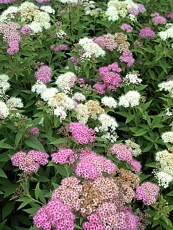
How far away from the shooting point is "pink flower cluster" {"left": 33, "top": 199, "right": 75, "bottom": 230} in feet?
11.2

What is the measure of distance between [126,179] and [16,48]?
8.28 feet

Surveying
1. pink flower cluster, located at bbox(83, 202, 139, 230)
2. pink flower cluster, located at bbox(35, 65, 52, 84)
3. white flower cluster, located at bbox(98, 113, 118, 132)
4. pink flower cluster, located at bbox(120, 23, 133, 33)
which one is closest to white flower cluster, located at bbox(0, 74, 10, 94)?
pink flower cluster, located at bbox(35, 65, 52, 84)

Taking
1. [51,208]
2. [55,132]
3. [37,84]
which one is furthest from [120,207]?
[37,84]

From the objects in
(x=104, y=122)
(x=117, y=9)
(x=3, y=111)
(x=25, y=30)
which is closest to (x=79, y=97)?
(x=104, y=122)

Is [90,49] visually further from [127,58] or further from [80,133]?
[80,133]

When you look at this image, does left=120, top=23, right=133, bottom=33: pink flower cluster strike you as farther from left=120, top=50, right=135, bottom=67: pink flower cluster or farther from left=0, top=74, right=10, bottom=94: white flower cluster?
left=0, top=74, right=10, bottom=94: white flower cluster

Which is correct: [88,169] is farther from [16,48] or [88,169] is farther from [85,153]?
[16,48]

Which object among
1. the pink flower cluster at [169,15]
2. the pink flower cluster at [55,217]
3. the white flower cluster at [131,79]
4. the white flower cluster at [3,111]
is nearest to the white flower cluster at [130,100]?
the white flower cluster at [131,79]

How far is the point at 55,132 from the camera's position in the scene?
499cm

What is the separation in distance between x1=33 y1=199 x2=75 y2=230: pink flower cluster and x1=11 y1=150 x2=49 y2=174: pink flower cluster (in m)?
0.81

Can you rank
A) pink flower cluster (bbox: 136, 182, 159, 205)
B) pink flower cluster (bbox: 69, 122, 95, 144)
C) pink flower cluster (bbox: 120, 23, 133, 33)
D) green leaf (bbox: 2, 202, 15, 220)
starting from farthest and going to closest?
pink flower cluster (bbox: 120, 23, 133, 33) → green leaf (bbox: 2, 202, 15, 220) → pink flower cluster (bbox: 69, 122, 95, 144) → pink flower cluster (bbox: 136, 182, 159, 205)

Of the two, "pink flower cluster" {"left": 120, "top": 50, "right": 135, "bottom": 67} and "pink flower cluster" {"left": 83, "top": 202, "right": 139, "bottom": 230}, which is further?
"pink flower cluster" {"left": 120, "top": 50, "right": 135, "bottom": 67}

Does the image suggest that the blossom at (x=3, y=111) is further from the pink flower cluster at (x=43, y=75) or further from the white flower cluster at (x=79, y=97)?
the pink flower cluster at (x=43, y=75)

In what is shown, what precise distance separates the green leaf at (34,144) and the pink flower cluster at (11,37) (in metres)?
1.48
